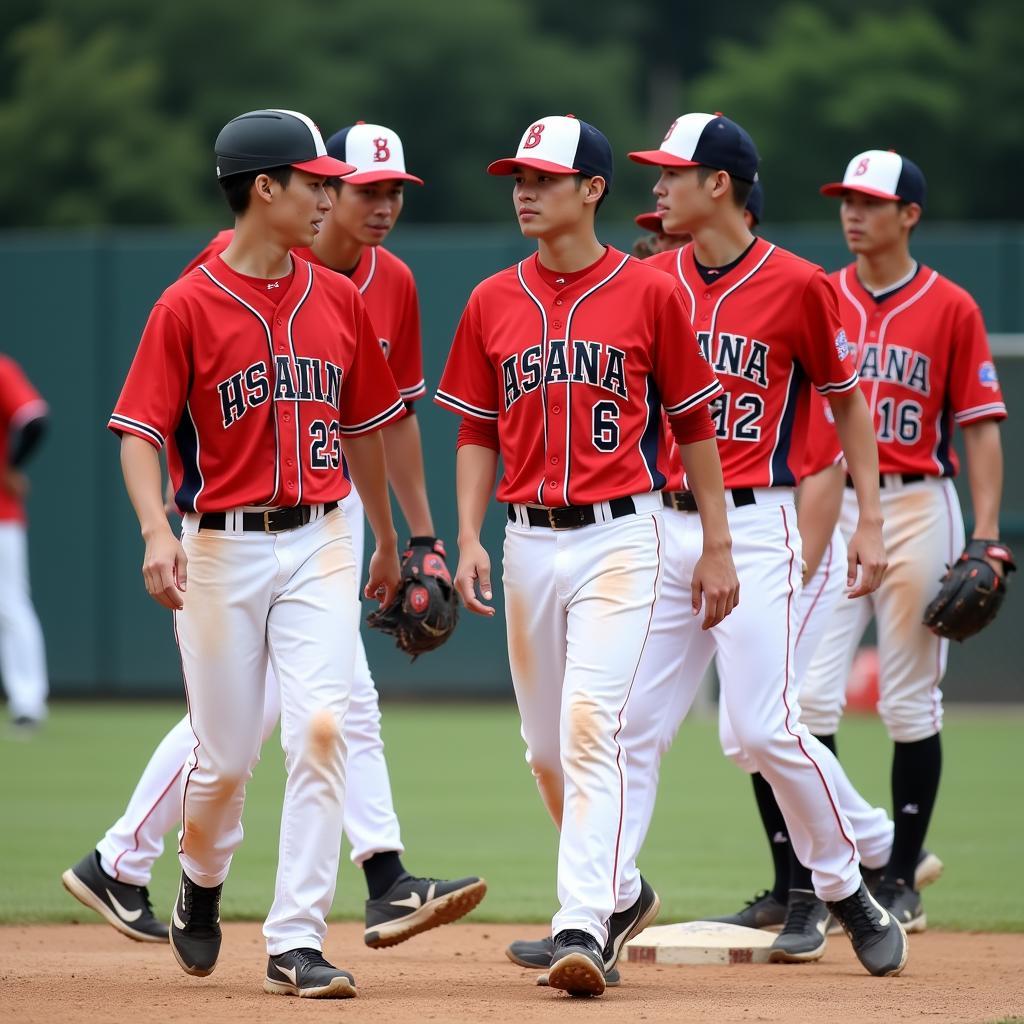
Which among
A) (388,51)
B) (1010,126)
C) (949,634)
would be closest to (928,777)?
(949,634)

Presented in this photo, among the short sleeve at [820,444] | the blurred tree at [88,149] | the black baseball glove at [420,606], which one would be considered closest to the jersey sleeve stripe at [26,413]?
the black baseball glove at [420,606]

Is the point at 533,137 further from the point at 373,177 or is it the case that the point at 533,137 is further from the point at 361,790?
the point at 361,790

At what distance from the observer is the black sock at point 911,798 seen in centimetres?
589

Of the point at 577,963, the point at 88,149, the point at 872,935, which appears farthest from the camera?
the point at 88,149

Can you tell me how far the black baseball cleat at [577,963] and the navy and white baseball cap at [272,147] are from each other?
1.91m

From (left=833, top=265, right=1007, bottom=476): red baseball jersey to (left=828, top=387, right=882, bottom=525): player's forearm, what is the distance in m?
0.89

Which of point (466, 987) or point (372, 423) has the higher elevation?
point (372, 423)

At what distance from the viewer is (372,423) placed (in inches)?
192

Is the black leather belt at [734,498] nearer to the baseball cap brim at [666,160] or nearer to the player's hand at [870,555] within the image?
the player's hand at [870,555]

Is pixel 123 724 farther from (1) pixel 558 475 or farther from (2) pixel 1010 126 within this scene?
(2) pixel 1010 126

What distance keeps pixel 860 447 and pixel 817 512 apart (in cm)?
38

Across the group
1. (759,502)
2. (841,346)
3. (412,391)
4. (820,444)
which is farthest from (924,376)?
(412,391)

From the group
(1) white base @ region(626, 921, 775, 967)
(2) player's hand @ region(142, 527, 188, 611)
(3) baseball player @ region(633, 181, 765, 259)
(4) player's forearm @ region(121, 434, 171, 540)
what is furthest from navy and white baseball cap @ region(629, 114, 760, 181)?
(1) white base @ region(626, 921, 775, 967)

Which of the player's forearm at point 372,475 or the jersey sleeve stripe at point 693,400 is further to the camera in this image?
the player's forearm at point 372,475
